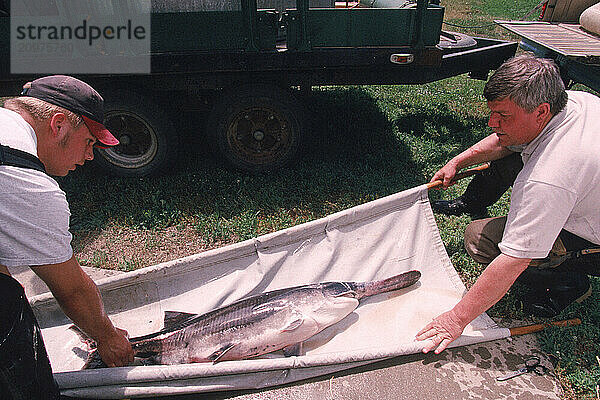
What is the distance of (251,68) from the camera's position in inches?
178

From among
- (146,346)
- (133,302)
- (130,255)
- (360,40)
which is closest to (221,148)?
(130,255)

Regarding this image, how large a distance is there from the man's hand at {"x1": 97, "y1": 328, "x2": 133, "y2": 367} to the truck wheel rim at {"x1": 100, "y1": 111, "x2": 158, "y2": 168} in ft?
9.59

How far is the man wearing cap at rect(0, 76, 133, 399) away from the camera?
1.79 metres

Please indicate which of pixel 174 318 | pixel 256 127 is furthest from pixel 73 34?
pixel 174 318

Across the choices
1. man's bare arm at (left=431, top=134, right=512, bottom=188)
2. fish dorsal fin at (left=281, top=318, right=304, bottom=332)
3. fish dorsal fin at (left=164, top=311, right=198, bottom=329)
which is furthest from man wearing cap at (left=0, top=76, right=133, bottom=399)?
man's bare arm at (left=431, top=134, right=512, bottom=188)

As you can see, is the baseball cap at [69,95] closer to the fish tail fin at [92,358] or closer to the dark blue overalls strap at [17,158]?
the dark blue overalls strap at [17,158]

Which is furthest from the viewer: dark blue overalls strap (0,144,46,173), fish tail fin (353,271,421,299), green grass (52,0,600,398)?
green grass (52,0,600,398)

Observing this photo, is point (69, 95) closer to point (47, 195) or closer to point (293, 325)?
point (47, 195)

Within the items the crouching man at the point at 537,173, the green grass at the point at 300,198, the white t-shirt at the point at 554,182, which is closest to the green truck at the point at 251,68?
the green grass at the point at 300,198

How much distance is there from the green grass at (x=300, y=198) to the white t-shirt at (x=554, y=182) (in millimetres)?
1076

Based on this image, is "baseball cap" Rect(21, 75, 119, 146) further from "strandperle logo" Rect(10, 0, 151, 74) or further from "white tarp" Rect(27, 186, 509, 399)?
"strandperle logo" Rect(10, 0, 151, 74)

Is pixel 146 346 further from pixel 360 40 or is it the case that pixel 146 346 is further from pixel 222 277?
pixel 360 40

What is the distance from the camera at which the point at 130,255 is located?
13.7 ft

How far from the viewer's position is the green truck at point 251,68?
4316 mm
